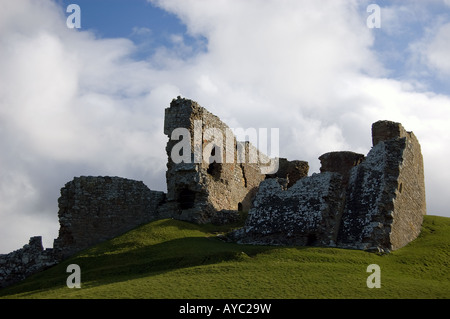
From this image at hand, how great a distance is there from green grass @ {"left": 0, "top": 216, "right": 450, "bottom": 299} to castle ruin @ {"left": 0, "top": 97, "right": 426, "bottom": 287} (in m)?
1.58

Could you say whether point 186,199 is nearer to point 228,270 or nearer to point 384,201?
point 384,201

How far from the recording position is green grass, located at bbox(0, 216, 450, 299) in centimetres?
1895

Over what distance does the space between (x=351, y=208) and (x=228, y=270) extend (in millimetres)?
8604

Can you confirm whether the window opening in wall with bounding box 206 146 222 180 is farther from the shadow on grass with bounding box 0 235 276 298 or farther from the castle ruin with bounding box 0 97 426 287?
the shadow on grass with bounding box 0 235 276 298

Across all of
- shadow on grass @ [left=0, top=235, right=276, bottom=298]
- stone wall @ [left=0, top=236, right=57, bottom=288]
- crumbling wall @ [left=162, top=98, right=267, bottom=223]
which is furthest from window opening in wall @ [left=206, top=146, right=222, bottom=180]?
stone wall @ [left=0, top=236, right=57, bottom=288]

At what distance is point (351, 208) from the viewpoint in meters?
28.0

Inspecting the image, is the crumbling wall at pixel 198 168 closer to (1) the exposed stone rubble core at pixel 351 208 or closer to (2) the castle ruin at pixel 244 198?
(2) the castle ruin at pixel 244 198

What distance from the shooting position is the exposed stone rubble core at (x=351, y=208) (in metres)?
26.5

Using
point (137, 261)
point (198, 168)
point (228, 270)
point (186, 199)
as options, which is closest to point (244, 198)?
point (186, 199)

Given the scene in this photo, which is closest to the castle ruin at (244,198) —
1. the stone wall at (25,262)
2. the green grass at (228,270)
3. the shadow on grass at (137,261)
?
the stone wall at (25,262)

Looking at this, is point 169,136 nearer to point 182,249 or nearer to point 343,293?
point 182,249

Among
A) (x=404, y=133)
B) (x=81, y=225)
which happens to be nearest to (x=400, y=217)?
(x=404, y=133)

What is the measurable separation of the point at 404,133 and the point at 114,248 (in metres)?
17.1

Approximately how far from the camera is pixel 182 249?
26141 millimetres
